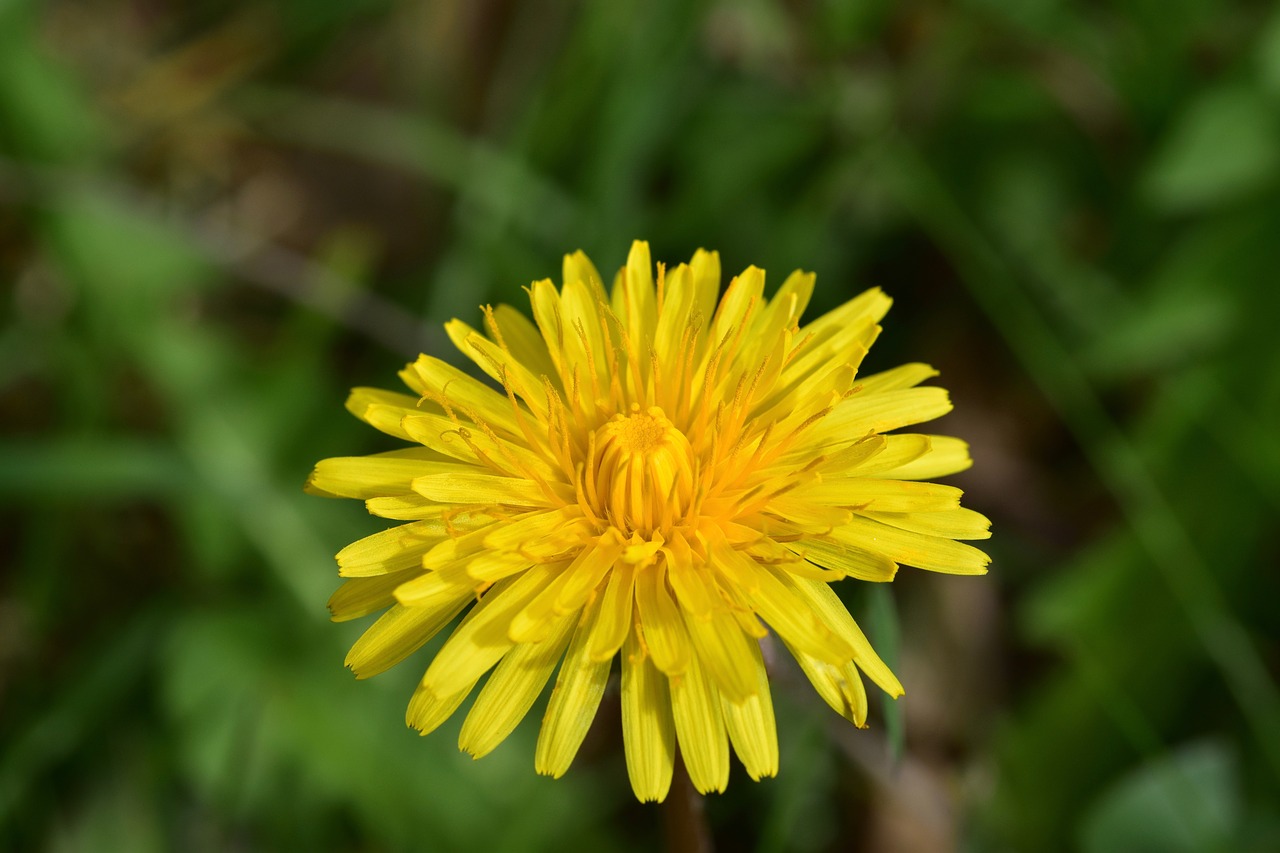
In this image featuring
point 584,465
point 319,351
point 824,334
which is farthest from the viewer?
point 319,351

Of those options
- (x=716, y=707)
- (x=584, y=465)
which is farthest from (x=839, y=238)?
(x=716, y=707)

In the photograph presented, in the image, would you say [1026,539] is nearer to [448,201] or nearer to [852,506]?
[852,506]

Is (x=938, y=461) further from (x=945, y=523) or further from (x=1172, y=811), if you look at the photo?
(x=1172, y=811)

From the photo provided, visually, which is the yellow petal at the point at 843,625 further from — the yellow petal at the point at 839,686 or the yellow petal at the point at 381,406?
the yellow petal at the point at 381,406

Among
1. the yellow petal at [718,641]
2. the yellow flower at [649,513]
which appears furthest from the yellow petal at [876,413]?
the yellow petal at [718,641]

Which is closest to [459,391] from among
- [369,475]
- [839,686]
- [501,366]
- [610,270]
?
[501,366]

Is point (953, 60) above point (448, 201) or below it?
below

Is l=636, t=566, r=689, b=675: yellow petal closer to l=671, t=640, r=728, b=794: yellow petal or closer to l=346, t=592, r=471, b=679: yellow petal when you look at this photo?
l=671, t=640, r=728, b=794: yellow petal
